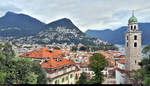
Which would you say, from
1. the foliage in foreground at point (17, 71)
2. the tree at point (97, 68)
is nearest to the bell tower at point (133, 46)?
the tree at point (97, 68)

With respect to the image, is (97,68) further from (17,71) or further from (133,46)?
(17,71)

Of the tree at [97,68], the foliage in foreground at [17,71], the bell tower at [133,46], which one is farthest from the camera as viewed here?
the bell tower at [133,46]

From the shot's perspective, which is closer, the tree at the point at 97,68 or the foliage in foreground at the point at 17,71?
the foliage in foreground at the point at 17,71

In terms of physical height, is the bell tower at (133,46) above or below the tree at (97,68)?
above

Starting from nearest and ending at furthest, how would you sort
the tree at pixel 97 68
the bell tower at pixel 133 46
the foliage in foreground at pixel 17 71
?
the foliage in foreground at pixel 17 71
the tree at pixel 97 68
the bell tower at pixel 133 46

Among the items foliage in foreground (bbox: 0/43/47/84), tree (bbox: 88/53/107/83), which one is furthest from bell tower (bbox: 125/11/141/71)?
foliage in foreground (bbox: 0/43/47/84)

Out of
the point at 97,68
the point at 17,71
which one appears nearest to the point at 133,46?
the point at 97,68

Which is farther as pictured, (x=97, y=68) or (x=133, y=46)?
(x=133, y=46)

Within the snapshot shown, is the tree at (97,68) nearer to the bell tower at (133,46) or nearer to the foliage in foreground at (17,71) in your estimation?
the bell tower at (133,46)

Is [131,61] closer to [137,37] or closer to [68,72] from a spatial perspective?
[137,37]

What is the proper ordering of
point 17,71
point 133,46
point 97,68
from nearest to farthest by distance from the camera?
point 17,71 → point 97,68 → point 133,46

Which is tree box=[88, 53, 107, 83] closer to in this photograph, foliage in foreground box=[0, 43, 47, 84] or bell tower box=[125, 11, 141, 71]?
bell tower box=[125, 11, 141, 71]
